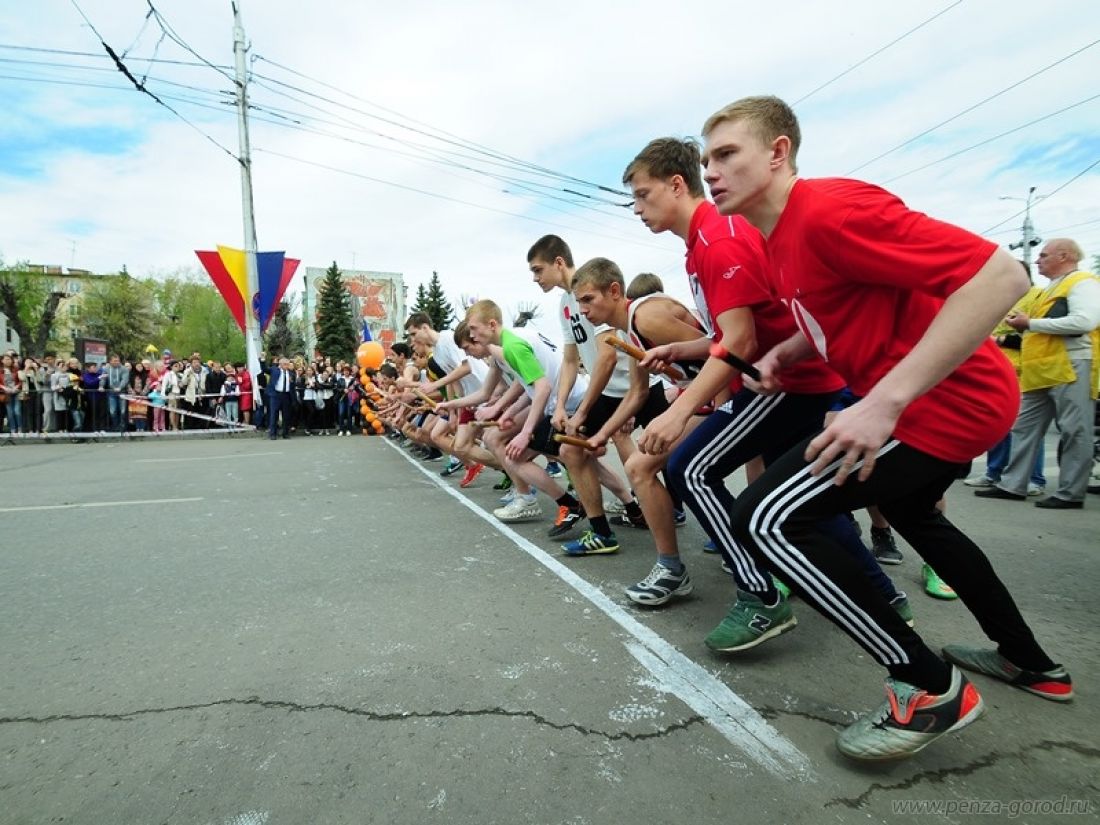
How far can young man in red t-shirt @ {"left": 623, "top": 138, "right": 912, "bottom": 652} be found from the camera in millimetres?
2436

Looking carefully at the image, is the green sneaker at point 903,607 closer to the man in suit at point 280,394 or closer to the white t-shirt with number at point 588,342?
the white t-shirt with number at point 588,342

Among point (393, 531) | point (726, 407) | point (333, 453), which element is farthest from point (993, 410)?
point (333, 453)

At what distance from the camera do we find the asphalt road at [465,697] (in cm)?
163

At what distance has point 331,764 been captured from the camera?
70.6 inches

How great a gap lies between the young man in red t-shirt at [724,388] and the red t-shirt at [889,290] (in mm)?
462

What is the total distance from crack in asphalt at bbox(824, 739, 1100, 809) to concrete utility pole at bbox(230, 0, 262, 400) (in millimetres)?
17687

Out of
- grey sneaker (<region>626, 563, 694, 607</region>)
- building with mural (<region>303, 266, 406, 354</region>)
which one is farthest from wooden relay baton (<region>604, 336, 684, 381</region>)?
building with mural (<region>303, 266, 406, 354</region>)

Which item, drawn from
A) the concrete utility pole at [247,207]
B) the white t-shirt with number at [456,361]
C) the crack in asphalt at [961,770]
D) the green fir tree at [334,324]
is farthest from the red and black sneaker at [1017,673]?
the green fir tree at [334,324]

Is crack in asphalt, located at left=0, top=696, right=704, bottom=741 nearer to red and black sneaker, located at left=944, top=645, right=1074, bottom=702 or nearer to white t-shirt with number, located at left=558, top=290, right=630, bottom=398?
red and black sneaker, located at left=944, top=645, right=1074, bottom=702

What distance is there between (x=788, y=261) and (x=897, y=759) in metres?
1.43

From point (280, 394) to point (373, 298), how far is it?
174 feet

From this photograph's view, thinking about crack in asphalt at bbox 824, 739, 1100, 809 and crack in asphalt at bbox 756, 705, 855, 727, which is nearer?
crack in asphalt at bbox 824, 739, 1100, 809

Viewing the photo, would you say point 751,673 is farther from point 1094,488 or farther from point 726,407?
point 1094,488

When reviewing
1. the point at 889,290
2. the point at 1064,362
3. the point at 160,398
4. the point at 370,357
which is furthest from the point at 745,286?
the point at 160,398
